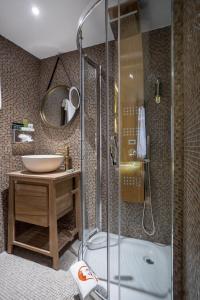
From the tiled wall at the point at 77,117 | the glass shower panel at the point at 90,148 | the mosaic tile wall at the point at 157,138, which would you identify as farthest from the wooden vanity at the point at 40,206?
the mosaic tile wall at the point at 157,138

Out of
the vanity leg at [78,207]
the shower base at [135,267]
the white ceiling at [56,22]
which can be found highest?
the white ceiling at [56,22]

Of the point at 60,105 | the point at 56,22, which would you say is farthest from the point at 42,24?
the point at 60,105

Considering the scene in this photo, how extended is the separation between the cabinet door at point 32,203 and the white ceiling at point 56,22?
1.44 metres

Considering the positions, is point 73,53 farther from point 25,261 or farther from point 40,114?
point 25,261

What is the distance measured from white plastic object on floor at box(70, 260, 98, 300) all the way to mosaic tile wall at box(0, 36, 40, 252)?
3.03 feet

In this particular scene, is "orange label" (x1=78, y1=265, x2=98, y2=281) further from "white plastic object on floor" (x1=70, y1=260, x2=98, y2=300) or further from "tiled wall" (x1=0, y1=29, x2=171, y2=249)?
"tiled wall" (x1=0, y1=29, x2=171, y2=249)

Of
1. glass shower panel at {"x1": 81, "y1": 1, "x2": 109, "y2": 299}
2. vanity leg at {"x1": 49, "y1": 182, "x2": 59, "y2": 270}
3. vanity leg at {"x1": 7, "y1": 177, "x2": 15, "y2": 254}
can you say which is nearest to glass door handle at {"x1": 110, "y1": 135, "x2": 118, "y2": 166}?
glass shower panel at {"x1": 81, "y1": 1, "x2": 109, "y2": 299}

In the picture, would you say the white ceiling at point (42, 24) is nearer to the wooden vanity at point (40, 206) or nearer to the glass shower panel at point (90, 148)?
the glass shower panel at point (90, 148)

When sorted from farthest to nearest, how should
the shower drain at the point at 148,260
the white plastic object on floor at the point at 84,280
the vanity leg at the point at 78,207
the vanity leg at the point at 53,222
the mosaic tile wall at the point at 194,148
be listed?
1. the vanity leg at the point at 78,207
2. the vanity leg at the point at 53,222
3. the shower drain at the point at 148,260
4. the white plastic object on floor at the point at 84,280
5. the mosaic tile wall at the point at 194,148

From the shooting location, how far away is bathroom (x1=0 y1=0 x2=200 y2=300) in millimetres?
1167

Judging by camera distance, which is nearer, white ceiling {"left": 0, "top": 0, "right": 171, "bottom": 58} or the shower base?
the shower base

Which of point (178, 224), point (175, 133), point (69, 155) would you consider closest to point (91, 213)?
point (69, 155)

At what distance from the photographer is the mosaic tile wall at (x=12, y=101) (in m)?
1.67

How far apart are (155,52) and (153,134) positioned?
2.44 feet
